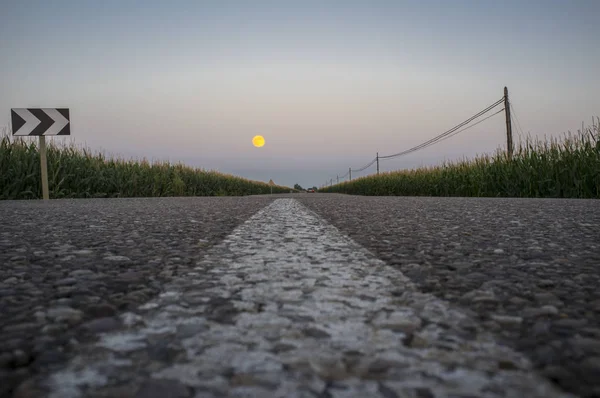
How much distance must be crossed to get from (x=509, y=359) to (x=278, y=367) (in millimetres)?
420

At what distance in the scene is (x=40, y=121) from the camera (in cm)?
898

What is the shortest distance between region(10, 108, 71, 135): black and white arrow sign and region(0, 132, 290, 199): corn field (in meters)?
1.61

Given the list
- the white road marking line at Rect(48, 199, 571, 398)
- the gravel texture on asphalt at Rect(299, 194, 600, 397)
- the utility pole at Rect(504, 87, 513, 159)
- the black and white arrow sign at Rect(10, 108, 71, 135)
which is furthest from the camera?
the utility pole at Rect(504, 87, 513, 159)

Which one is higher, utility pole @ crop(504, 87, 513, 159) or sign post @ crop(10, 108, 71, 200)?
utility pole @ crop(504, 87, 513, 159)

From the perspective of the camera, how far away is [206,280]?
1358 millimetres

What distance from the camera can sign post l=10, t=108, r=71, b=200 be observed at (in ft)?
29.0

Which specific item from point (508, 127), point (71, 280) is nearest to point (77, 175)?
point (71, 280)

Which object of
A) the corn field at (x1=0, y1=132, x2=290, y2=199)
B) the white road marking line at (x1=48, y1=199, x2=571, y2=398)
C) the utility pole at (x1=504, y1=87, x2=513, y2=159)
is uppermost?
the utility pole at (x1=504, y1=87, x2=513, y2=159)

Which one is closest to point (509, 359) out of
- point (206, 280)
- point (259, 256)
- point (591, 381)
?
point (591, 381)

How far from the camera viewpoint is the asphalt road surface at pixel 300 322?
2.19ft

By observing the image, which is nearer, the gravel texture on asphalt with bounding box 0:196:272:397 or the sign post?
the gravel texture on asphalt with bounding box 0:196:272:397

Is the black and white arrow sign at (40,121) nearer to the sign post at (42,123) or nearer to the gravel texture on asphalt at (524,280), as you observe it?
the sign post at (42,123)

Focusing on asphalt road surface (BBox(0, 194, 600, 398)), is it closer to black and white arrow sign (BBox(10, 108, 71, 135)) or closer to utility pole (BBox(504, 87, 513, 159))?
black and white arrow sign (BBox(10, 108, 71, 135))

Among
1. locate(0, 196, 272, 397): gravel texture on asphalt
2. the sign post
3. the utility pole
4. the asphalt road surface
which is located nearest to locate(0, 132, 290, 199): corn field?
the sign post
